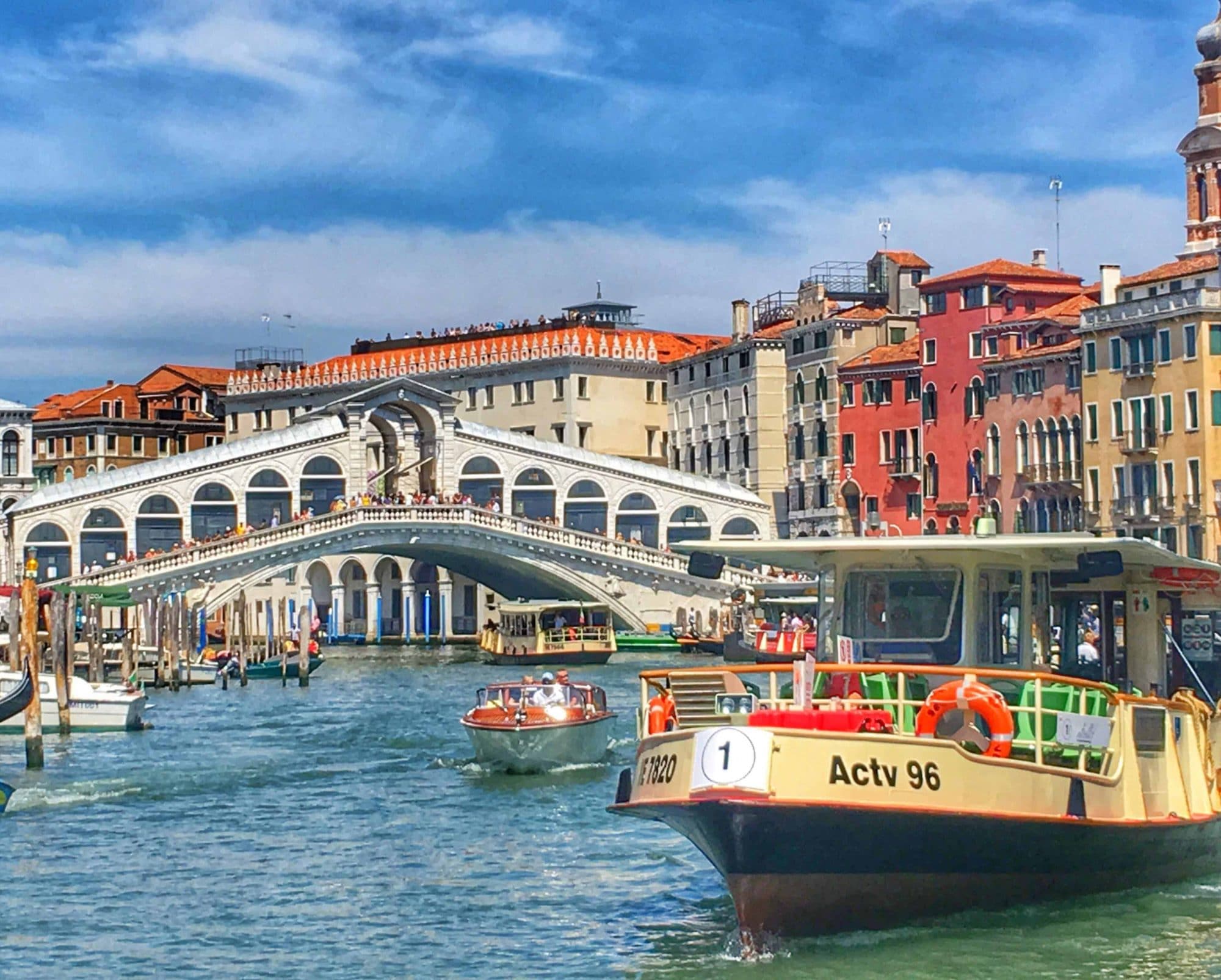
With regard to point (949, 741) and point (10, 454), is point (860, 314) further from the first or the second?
point (949, 741)

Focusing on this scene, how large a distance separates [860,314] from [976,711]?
48947 millimetres

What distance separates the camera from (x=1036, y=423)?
5550 centimetres

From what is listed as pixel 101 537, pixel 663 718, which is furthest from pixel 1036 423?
pixel 663 718

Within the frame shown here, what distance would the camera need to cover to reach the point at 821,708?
1475cm

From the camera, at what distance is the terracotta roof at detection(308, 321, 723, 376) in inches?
2790

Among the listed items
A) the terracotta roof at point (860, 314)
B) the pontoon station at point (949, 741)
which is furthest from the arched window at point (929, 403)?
the pontoon station at point (949, 741)

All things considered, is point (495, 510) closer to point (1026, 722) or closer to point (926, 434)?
point (926, 434)

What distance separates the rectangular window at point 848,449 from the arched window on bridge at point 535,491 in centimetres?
768

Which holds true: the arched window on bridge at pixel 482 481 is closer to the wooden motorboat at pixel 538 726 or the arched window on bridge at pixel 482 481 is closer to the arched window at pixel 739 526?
the arched window at pixel 739 526

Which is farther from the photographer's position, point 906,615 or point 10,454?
point 10,454

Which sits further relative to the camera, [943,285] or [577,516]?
[577,516]

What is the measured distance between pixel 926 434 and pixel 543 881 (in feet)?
137

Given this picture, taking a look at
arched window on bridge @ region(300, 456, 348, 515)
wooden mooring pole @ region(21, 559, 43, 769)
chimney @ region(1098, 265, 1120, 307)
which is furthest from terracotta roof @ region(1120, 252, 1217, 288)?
wooden mooring pole @ region(21, 559, 43, 769)

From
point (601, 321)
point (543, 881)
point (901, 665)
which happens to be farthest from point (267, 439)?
point (901, 665)
